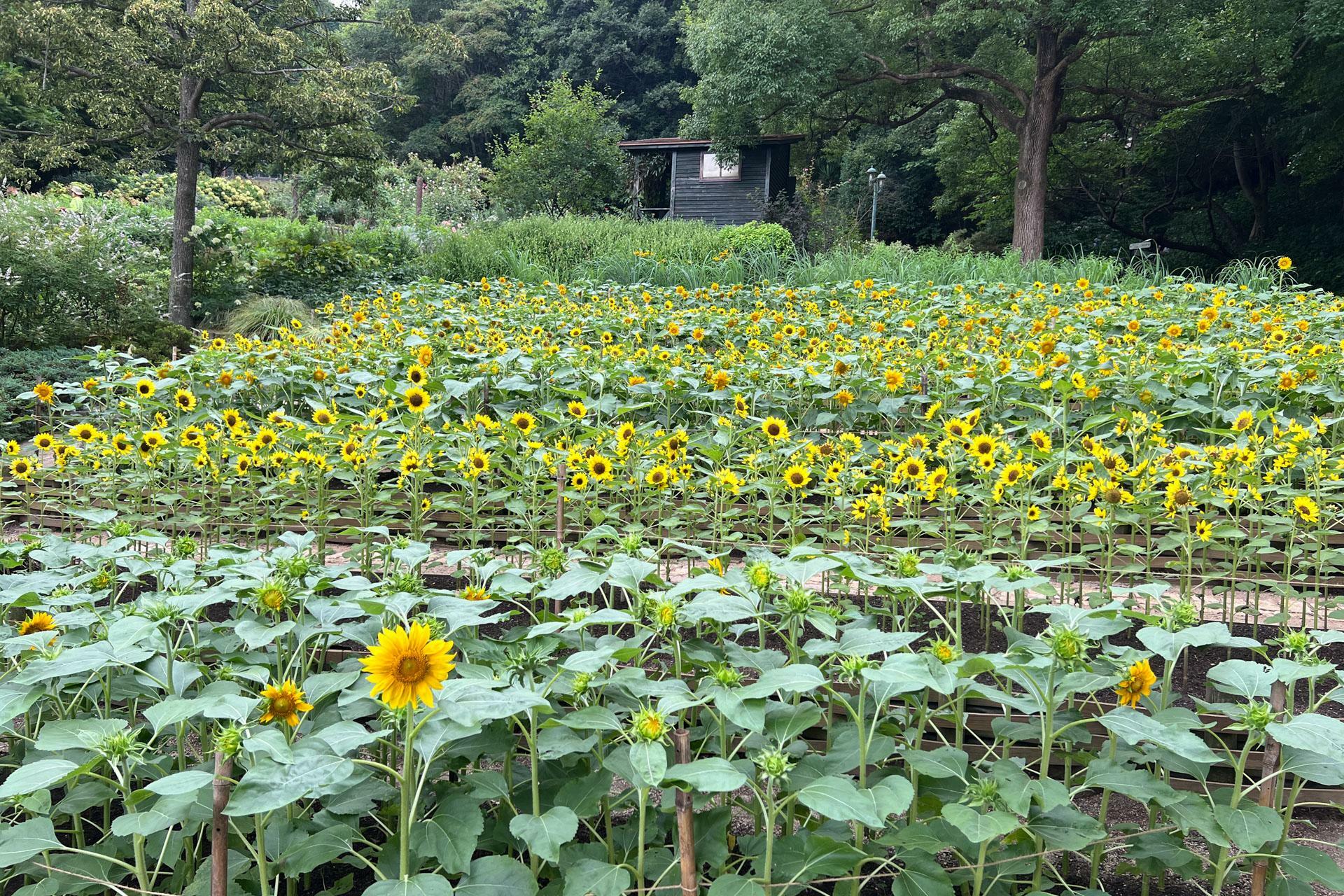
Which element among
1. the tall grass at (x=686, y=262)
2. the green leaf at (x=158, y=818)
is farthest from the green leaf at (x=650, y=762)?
the tall grass at (x=686, y=262)

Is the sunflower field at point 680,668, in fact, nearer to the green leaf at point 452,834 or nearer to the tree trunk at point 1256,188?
the green leaf at point 452,834

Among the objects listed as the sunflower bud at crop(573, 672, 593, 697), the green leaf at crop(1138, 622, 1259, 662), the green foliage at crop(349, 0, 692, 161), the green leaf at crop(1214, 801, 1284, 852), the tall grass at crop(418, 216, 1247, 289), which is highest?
the green foliage at crop(349, 0, 692, 161)

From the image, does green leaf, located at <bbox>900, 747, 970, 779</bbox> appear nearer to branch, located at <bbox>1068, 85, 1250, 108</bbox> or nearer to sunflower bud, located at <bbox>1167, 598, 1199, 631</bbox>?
sunflower bud, located at <bbox>1167, 598, 1199, 631</bbox>

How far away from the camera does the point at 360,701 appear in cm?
141

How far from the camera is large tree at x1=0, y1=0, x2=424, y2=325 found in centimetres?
949

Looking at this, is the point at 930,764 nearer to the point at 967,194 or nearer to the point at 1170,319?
the point at 1170,319

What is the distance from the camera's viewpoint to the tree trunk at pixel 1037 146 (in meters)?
14.7

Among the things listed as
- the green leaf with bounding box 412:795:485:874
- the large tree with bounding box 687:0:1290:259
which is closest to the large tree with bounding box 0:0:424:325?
the large tree with bounding box 687:0:1290:259

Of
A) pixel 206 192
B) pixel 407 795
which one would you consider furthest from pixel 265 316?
pixel 206 192

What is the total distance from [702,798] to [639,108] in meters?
34.3

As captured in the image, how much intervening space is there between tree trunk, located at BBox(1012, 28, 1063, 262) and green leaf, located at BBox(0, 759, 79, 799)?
15.3 metres

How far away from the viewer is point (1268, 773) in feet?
4.29

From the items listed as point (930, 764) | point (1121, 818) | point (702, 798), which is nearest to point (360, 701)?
point (702, 798)

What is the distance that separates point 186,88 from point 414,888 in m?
11.5
